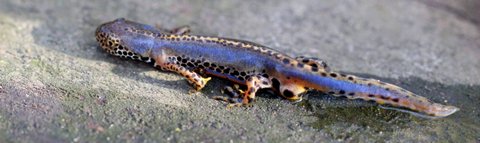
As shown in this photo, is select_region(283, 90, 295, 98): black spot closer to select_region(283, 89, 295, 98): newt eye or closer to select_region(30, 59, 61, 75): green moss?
select_region(283, 89, 295, 98): newt eye

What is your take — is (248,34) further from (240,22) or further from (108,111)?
(108,111)

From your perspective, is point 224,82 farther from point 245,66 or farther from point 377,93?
point 377,93

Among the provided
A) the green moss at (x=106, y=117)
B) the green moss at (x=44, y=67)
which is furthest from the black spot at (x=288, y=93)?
the green moss at (x=44, y=67)

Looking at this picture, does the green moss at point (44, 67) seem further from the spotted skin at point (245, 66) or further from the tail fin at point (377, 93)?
the tail fin at point (377, 93)

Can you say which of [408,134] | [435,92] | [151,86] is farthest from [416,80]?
[151,86]

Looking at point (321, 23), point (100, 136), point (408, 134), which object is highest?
point (321, 23)

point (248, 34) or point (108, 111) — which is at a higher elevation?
point (248, 34)

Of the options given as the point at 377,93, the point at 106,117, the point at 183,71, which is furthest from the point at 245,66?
the point at 106,117
